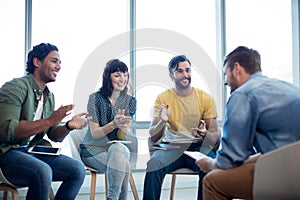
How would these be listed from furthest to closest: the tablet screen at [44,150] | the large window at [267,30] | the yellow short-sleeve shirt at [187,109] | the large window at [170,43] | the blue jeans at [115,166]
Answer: the large window at [267,30] → the large window at [170,43] → the yellow short-sleeve shirt at [187,109] → the blue jeans at [115,166] → the tablet screen at [44,150]

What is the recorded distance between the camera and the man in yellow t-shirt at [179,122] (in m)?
2.49

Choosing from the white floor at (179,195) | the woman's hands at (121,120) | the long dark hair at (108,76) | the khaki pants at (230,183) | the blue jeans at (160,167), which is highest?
the long dark hair at (108,76)

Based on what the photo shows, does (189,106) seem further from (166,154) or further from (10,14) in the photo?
(10,14)

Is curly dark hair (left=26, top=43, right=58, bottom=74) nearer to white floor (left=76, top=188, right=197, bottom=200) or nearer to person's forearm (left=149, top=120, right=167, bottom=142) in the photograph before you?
person's forearm (left=149, top=120, right=167, bottom=142)

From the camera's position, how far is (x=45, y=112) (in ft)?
7.61

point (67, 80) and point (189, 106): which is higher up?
point (67, 80)

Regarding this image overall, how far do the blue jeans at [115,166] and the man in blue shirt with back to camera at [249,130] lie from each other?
36.9 inches

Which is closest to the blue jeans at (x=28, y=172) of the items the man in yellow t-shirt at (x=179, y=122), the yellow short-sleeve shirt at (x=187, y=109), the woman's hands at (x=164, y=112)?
the man in yellow t-shirt at (x=179, y=122)

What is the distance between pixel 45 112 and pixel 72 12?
1.48m

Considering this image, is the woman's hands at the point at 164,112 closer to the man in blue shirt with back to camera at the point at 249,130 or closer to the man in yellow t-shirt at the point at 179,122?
the man in yellow t-shirt at the point at 179,122

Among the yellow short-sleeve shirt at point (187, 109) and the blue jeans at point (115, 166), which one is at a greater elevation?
the yellow short-sleeve shirt at point (187, 109)

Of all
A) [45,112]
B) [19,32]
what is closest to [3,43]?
[19,32]

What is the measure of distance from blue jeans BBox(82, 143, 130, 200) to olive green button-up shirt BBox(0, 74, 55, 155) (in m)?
0.49

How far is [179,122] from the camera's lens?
8.84 feet
